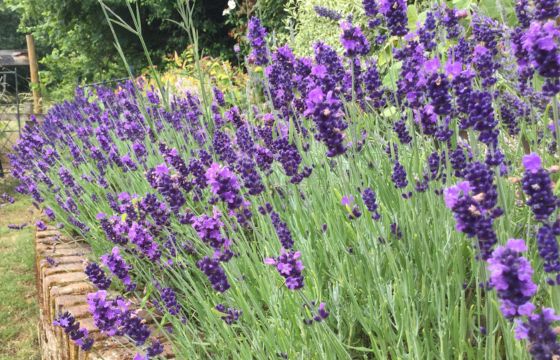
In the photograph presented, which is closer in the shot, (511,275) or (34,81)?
(511,275)

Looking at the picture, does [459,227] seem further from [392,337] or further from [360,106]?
[360,106]

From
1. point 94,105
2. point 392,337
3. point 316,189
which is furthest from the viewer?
point 94,105

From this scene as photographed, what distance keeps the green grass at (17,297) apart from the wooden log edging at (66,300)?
0.45 m

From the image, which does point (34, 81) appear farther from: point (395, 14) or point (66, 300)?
point (395, 14)

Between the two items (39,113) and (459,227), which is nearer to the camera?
(459,227)

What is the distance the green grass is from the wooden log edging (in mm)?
446

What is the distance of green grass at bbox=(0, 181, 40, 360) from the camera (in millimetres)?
4059

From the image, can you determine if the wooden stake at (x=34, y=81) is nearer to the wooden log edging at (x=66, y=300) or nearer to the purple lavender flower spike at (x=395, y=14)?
the wooden log edging at (x=66, y=300)

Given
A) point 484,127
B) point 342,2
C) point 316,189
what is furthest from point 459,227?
point 342,2

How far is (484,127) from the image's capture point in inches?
47.3

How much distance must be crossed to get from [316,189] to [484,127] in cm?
128

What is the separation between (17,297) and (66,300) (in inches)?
91.3

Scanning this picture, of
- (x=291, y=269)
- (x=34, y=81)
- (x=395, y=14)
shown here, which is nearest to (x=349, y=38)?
(x=395, y=14)

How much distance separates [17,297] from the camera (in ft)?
15.7
